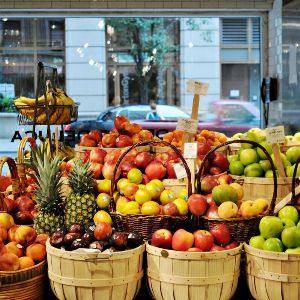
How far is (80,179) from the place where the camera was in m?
3.64

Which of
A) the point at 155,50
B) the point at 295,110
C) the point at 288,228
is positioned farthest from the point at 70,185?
the point at 155,50

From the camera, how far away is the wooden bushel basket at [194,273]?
297 centimetres

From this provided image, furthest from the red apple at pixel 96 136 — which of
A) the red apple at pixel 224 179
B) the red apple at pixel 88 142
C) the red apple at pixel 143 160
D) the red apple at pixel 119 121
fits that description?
the red apple at pixel 224 179

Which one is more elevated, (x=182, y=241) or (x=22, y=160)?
(x=22, y=160)

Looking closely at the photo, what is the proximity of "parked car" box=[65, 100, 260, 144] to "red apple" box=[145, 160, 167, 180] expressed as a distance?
387cm

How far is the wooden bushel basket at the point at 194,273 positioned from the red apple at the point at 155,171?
0.82 metres

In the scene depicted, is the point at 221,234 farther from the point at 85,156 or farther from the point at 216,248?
the point at 85,156

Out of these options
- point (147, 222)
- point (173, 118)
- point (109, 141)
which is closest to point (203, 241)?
point (147, 222)

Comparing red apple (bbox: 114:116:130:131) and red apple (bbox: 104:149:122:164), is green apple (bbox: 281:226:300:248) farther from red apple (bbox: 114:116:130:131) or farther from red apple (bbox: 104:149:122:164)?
red apple (bbox: 114:116:130:131)

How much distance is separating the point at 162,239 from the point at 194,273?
0.91 ft

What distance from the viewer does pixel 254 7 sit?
24.1 ft

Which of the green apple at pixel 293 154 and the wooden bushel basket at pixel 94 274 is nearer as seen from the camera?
the wooden bushel basket at pixel 94 274

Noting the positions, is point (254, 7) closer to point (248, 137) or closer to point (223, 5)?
point (223, 5)

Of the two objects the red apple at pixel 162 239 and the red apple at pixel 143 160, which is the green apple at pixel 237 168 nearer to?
the red apple at pixel 143 160
